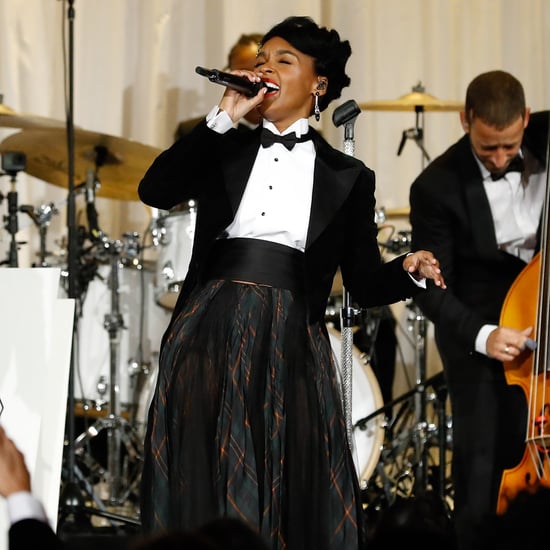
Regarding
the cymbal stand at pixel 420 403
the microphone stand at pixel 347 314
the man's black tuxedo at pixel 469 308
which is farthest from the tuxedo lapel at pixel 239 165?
the cymbal stand at pixel 420 403

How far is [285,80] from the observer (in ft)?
9.59

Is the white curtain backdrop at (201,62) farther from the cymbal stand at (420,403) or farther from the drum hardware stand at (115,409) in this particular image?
the cymbal stand at (420,403)

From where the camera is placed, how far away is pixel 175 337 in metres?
2.80

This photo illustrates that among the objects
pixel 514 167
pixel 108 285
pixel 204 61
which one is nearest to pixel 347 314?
pixel 514 167

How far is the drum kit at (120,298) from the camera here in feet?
16.8

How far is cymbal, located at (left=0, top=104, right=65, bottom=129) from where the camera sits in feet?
15.9

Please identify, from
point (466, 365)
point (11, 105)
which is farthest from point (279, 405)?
point (11, 105)

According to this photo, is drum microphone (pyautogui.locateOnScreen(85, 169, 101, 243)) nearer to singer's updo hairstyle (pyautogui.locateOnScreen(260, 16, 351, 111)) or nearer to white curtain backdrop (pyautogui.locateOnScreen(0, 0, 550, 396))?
white curtain backdrop (pyautogui.locateOnScreen(0, 0, 550, 396))

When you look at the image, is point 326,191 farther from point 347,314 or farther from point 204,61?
point 204,61

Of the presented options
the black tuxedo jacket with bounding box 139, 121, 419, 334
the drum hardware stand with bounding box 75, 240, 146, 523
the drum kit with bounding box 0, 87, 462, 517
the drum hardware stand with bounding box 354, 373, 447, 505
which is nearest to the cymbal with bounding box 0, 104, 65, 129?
the drum kit with bounding box 0, 87, 462, 517

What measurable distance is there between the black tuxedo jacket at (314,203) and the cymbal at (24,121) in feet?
6.88

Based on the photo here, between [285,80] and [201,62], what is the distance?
3.67 metres

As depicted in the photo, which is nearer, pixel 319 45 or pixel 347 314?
pixel 319 45

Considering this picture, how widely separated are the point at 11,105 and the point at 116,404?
1.69 metres
